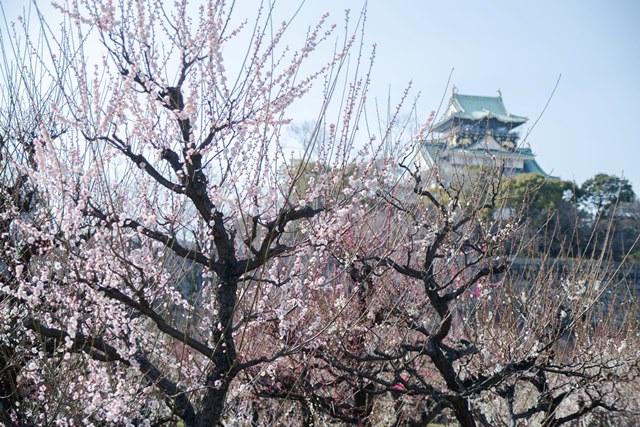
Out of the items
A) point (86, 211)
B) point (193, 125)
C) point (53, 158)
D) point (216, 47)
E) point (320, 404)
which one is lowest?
point (320, 404)

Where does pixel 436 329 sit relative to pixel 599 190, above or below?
below

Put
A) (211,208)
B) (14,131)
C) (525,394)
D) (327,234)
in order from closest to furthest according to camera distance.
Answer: (211,208) → (327,234) → (14,131) → (525,394)

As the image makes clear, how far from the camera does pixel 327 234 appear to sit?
3.30 meters

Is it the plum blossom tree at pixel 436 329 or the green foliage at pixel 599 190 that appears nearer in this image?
the plum blossom tree at pixel 436 329

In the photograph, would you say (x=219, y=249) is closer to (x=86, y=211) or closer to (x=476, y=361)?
(x=86, y=211)

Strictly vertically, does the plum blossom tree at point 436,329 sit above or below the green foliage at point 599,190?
below

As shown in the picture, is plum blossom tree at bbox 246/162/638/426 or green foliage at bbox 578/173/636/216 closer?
plum blossom tree at bbox 246/162/638/426

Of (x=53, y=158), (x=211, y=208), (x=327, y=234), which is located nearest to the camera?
(x=53, y=158)

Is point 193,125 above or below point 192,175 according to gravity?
above

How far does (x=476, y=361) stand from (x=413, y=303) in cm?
90

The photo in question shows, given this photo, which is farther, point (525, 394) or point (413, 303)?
point (525, 394)

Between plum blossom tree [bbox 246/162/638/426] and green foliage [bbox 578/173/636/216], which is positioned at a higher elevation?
green foliage [bbox 578/173/636/216]

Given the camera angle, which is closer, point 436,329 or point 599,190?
point 436,329

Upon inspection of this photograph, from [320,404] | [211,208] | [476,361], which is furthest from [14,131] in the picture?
[476,361]
